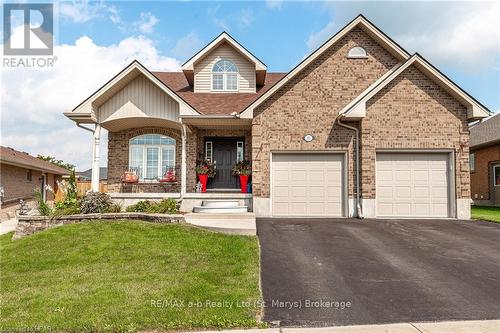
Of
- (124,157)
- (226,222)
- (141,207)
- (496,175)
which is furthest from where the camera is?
(496,175)

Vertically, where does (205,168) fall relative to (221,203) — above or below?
above

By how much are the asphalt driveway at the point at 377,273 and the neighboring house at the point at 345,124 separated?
1.91 metres

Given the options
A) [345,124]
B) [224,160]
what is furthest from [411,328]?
[224,160]

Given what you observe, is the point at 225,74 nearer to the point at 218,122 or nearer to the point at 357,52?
the point at 218,122

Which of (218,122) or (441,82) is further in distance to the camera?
(218,122)

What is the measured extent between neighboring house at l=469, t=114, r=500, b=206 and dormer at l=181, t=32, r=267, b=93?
15.0 meters

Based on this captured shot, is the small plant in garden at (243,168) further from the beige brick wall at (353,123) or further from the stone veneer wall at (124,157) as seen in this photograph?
the stone veneer wall at (124,157)

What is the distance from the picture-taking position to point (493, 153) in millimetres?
21344

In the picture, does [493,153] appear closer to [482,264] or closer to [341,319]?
[482,264]

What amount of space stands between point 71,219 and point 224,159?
666 centimetres

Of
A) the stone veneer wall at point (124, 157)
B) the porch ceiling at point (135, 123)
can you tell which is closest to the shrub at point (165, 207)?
the stone veneer wall at point (124, 157)

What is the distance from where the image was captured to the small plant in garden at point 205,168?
1427 cm

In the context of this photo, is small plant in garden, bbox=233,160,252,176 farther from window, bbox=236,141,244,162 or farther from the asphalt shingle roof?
the asphalt shingle roof

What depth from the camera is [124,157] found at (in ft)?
50.0
